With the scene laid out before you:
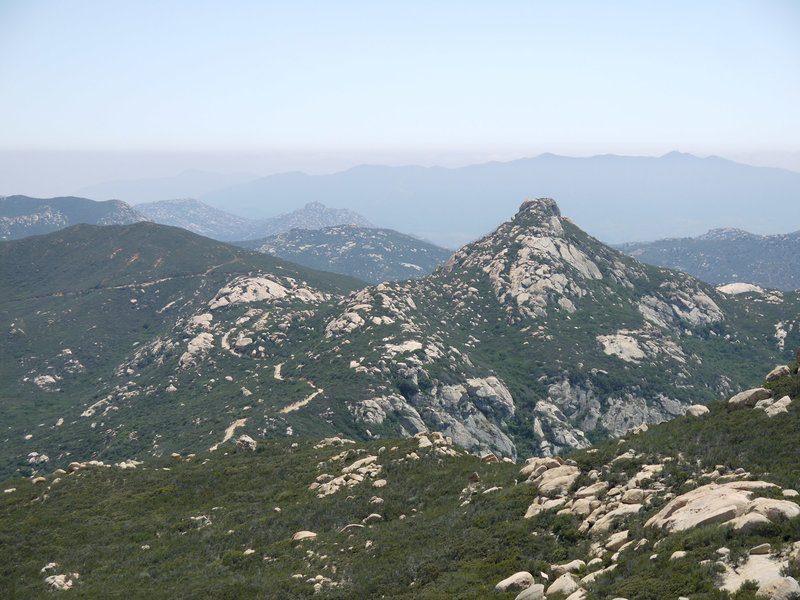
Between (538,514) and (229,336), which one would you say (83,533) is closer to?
(538,514)

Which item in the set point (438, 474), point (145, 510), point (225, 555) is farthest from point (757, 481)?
point (145, 510)

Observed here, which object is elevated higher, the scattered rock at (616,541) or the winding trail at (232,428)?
the scattered rock at (616,541)

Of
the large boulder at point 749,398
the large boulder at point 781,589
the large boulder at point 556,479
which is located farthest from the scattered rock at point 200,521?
the large boulder at point 749,398

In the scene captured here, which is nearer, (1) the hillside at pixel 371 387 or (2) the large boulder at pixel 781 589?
(2) the large boulder at pixel 781 589

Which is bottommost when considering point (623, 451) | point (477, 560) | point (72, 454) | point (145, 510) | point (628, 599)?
point (72, 454)

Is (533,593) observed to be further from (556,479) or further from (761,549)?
(556,479)

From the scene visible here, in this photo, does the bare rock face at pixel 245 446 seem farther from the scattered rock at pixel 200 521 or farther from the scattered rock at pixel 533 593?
the scattered rock at pixel 533 593
